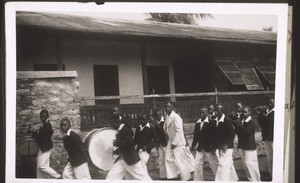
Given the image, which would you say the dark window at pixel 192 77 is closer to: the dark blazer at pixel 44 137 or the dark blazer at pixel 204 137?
the dark blazer at pixel 204 137

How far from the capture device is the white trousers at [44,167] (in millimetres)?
2986

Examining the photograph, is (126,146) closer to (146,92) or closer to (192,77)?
(146,92)

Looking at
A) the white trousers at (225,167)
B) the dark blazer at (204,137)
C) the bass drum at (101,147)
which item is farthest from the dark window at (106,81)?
the white trousers at (225,167)

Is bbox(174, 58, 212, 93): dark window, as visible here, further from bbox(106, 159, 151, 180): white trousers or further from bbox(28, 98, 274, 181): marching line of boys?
bbox(106, 159, 151, 180): white trousers

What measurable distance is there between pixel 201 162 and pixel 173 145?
0.80 ft

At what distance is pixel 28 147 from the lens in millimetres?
2961

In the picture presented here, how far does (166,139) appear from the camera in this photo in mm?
3047

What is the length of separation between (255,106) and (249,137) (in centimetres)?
24

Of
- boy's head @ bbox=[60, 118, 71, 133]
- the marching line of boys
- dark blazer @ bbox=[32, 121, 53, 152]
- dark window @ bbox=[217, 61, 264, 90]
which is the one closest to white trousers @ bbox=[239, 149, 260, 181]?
the marching line of boys

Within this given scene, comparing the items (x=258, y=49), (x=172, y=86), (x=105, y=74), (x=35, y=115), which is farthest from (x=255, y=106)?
(x=35, y=115)

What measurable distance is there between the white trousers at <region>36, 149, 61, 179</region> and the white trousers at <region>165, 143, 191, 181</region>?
0.82 metres

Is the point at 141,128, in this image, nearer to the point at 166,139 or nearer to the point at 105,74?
the point at 166,139

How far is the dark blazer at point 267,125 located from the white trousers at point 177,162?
0.60 m

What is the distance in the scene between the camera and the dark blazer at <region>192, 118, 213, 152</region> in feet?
9.91
